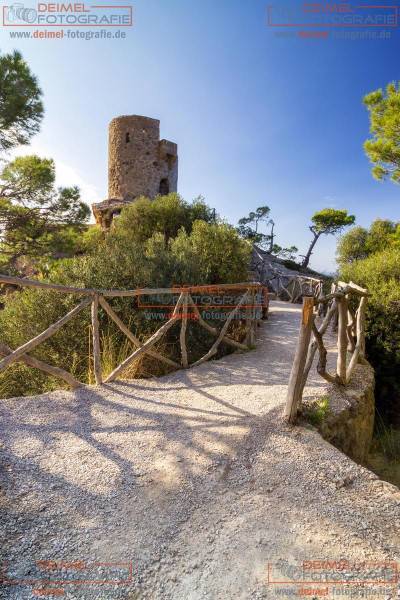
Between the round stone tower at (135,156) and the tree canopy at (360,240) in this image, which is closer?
the round stone tower at (135,156)

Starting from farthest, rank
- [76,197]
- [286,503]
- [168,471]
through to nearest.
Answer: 1. [76,197]
2. [168,471]
3. [286,503]

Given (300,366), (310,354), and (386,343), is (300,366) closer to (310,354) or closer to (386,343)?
(310,354)

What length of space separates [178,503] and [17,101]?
9.24 meters

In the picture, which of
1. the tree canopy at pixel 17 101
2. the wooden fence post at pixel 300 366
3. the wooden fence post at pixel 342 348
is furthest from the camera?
the tree canopy at pixel 17 101

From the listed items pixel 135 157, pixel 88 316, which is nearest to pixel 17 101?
pixel 88 316

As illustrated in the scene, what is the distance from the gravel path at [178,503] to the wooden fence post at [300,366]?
15 cm

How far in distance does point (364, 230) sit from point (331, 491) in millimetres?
23510

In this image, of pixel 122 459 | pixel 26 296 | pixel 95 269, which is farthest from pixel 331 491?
pixel 26 296

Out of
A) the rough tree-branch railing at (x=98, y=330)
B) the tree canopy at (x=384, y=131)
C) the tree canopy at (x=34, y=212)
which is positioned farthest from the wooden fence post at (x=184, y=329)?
the tree canopy at (x=384, y=131)

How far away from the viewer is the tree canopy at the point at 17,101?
7.43m

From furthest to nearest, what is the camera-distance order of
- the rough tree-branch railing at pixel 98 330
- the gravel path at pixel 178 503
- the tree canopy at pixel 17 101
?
the tree canopy at pixel 17 101, the rough tree-branch railing at pixel 98 330, the gravel path at pixel 178 503

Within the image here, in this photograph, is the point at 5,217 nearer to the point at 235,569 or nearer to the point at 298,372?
the point at 298,372

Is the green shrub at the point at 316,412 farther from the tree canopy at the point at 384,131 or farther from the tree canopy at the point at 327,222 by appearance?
the tree canopy at the point at 327,222

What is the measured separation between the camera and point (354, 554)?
1.62 metres
